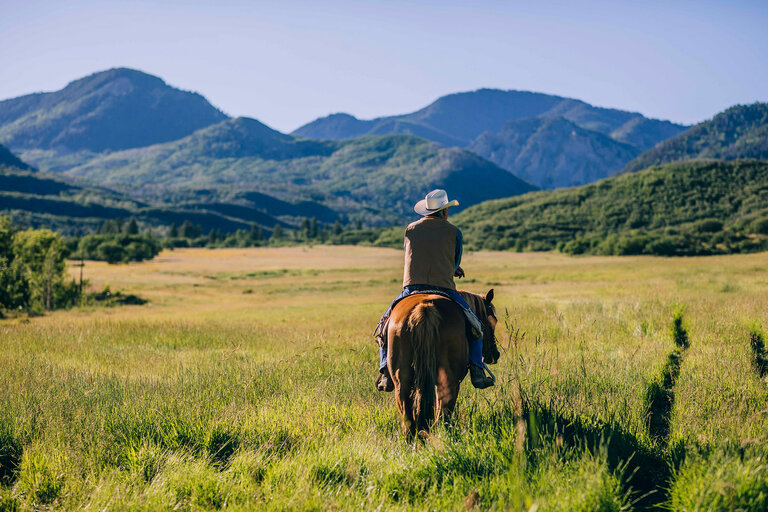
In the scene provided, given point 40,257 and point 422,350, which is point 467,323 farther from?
point 40,257

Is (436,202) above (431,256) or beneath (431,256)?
above

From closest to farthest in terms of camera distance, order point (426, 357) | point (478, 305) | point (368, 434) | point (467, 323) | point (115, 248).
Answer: point (368, 434)
point (426, 357)
point (467, 323)
point (478, 305)
point (115, 248)

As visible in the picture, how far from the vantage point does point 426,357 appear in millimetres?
5496

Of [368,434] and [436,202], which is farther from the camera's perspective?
[436,202]

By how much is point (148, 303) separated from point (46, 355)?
35.0m

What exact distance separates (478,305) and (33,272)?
1498 inches

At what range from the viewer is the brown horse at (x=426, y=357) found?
5508 mm

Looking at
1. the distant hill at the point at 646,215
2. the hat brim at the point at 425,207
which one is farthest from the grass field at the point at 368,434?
the distant hill at the point at 646,215

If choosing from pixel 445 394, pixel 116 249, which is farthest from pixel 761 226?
pixel 116 249

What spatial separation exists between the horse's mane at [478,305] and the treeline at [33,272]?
32201 millimetres

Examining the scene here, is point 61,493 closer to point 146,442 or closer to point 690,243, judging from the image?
point 146,442

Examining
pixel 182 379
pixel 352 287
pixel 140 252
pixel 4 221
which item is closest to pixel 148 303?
pixel 4 221

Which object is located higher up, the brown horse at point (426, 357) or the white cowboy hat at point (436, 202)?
the white cowboy hat at point (436, 202)

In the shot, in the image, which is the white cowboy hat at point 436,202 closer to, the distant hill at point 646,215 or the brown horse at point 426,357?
the brown horse at point 426,357
